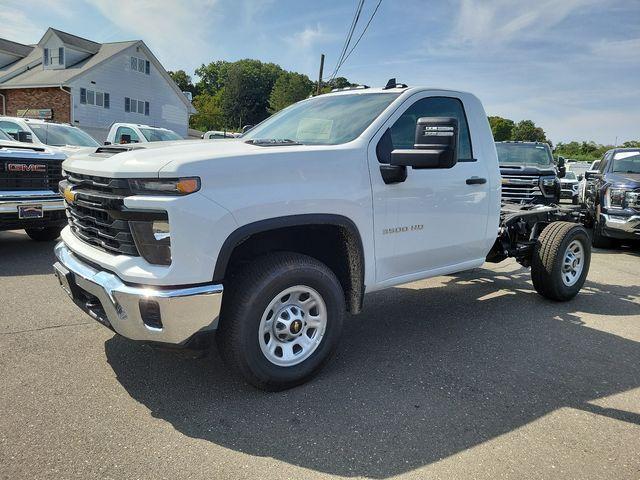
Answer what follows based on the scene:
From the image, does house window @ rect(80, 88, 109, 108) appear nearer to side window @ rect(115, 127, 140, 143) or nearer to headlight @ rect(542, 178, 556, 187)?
side window @ rect(115, 127, 140, 143)

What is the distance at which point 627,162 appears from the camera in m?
9.96

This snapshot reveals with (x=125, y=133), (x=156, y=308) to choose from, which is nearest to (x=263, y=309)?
(x=156, y=308)

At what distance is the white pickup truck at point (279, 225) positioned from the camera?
2.82 m

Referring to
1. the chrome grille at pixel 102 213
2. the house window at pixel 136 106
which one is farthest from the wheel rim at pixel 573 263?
the house window at pixel 136 106

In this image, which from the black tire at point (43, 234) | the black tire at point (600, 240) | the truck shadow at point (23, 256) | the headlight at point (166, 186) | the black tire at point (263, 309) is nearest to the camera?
the headlight at point (166, 186)

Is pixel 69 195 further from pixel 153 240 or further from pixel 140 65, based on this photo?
pixel 140 65

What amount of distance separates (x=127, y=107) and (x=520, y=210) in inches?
1360

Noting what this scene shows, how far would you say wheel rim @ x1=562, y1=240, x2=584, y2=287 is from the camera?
5.71m

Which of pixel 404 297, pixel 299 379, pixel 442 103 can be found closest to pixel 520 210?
pixel 404 297

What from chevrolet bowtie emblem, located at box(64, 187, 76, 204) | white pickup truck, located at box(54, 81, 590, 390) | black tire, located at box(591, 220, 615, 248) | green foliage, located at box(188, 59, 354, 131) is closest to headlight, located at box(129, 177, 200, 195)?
white pickup truck, located at box(54, 81, 590, 390)

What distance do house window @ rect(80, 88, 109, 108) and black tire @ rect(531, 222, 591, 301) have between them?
1269 inches

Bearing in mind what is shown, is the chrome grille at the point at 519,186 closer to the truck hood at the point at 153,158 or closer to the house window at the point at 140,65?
the truck hood at the point at 153,158

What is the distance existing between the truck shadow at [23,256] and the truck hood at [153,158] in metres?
3.25

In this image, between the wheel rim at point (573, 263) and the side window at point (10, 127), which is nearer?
the wheel rim at point (573, 263)
